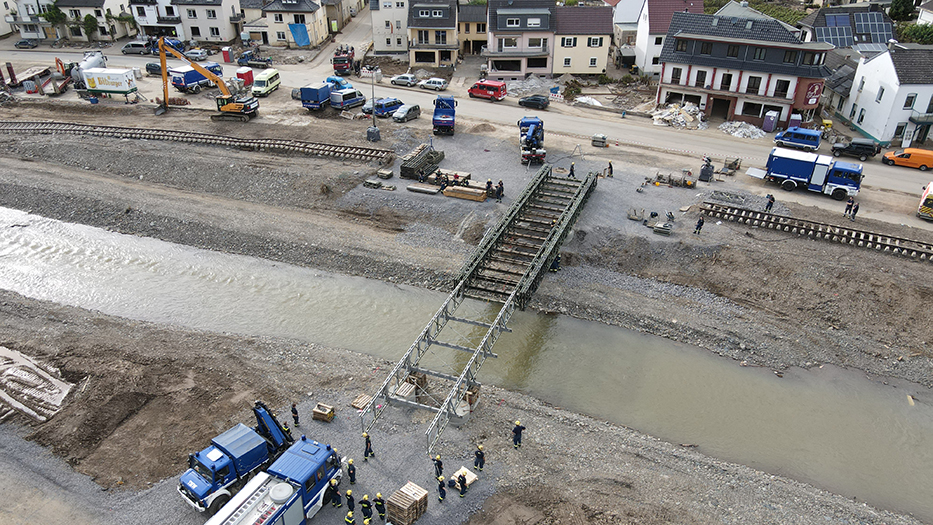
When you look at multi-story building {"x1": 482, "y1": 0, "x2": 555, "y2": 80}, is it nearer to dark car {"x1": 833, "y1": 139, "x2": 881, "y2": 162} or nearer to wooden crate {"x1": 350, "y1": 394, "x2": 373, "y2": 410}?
dark car {"x1": 833, "y1": 139, "x2": 881, "y2": 162}

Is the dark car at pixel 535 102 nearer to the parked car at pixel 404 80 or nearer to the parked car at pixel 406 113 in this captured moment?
the parked car at pixel 406 113

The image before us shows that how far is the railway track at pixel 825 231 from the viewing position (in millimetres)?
31891

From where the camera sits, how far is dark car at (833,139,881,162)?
137ft

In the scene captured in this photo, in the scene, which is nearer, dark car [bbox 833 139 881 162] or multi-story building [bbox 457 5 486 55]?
dark car [bbox 833 139 881 162]

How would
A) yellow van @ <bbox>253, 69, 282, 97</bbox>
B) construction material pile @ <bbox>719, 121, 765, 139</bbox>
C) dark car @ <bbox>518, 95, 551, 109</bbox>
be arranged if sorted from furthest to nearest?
yellow van @ <bbox>253, 69, 282, 97</bbox> → dark car @ <bbox>518, 95, 551, 109</bbox> → construction material pile @ <bbox>719, 121, 765, 139</bbox>

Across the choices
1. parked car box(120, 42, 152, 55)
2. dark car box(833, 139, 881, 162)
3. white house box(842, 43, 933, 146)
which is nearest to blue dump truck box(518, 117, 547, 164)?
dark car box(833, 139, 881, 162)

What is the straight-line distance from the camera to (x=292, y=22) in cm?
6606

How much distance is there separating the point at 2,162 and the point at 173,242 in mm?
18011

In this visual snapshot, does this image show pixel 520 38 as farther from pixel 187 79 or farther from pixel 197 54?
pixel 197 54

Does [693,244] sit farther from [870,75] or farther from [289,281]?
[870,75]

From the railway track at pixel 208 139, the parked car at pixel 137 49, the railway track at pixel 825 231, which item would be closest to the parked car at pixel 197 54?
the parked car at pixel 137 49

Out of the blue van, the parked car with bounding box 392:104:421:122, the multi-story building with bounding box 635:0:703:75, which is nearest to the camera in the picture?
the blue van

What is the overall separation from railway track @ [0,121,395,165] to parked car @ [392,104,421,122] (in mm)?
5758

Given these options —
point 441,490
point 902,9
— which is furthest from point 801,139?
point 441,490
